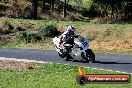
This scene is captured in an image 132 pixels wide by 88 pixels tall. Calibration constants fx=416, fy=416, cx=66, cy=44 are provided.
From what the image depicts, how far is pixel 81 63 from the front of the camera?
24250 mm

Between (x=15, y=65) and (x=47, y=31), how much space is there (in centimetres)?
1091

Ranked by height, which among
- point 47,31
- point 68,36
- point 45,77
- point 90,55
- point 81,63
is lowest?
point 81,63

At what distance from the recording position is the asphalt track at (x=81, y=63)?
2327 cm

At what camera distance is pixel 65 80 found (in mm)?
19484

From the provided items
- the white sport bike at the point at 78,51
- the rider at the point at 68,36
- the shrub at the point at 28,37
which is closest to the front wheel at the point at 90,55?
the white sport bike at the point at 78,51

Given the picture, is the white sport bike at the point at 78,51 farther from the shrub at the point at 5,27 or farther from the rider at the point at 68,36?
the shrub at the point at 5,27

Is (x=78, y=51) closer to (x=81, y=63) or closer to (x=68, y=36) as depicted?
(x=81, y=63)

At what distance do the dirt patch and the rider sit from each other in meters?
2.92

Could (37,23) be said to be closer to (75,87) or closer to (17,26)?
(17,26)

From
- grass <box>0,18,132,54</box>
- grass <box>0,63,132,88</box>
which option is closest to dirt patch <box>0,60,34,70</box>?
grass <box>0,63,132,88</box>

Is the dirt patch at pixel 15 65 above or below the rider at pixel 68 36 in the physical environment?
below

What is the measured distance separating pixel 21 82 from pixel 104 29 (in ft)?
53.4

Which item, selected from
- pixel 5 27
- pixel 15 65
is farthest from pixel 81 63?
A: pixel 5 27

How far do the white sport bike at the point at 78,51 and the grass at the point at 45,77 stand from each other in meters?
1.84
